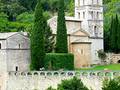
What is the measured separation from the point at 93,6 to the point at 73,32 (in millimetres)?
6577

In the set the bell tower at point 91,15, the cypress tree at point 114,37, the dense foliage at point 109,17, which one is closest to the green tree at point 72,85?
the bell tower at point 91,15

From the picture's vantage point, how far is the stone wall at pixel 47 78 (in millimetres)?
59656

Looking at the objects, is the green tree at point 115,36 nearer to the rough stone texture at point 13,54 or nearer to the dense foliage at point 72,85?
the rough stone texture at point 13,54

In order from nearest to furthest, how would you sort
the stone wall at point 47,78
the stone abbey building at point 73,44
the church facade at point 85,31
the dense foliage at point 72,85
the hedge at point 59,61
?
1. the dense foliage at point 72,85
2. the stone wall at point 47,78
3. the stone abbey building at point 73,44
4. the hedge at point 59,61
5. the church facade at point 85,31

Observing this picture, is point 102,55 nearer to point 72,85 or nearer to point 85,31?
point 85,31

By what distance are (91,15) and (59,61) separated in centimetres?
1368

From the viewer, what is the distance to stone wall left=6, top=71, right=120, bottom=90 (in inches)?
2349

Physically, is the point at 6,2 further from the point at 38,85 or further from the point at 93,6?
the point at 38,85

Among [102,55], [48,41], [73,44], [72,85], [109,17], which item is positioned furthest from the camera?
[109,17]

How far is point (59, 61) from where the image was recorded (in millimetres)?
74812

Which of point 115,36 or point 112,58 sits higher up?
point 115,36

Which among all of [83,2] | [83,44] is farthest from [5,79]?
[83,2]

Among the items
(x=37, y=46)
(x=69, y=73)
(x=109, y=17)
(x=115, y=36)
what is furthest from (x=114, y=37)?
(x=109, y=17)

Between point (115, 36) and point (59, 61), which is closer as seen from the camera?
point (59, 61)
